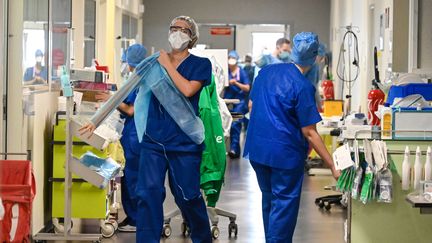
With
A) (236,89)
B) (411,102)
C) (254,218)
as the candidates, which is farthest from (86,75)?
(236,89)

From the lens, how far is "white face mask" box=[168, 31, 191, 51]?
542 centimetres

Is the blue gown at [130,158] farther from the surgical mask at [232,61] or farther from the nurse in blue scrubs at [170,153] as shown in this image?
the surgical mask at [232,61]

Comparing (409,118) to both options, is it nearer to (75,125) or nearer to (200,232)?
(200,232)

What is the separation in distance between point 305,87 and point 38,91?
2470 mm

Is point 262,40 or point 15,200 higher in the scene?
point 262,40

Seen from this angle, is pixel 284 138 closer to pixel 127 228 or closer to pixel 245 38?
pixel 127 228

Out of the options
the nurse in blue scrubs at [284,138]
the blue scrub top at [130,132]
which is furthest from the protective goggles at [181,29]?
the blue scrub top at [130,132]

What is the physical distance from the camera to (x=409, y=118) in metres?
5.57

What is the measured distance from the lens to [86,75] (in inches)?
271

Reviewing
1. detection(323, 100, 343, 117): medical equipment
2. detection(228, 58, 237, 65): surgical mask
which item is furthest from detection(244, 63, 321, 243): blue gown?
detection(228, 58, 237, 65): surgical mask

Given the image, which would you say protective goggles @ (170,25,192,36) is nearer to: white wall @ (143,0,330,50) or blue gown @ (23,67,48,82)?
blue gown @ (23,67,48,82)

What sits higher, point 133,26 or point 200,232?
point 133,26

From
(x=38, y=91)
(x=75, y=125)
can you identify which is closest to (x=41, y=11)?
(x=38, y=91)

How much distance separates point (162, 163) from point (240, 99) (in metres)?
8.31
